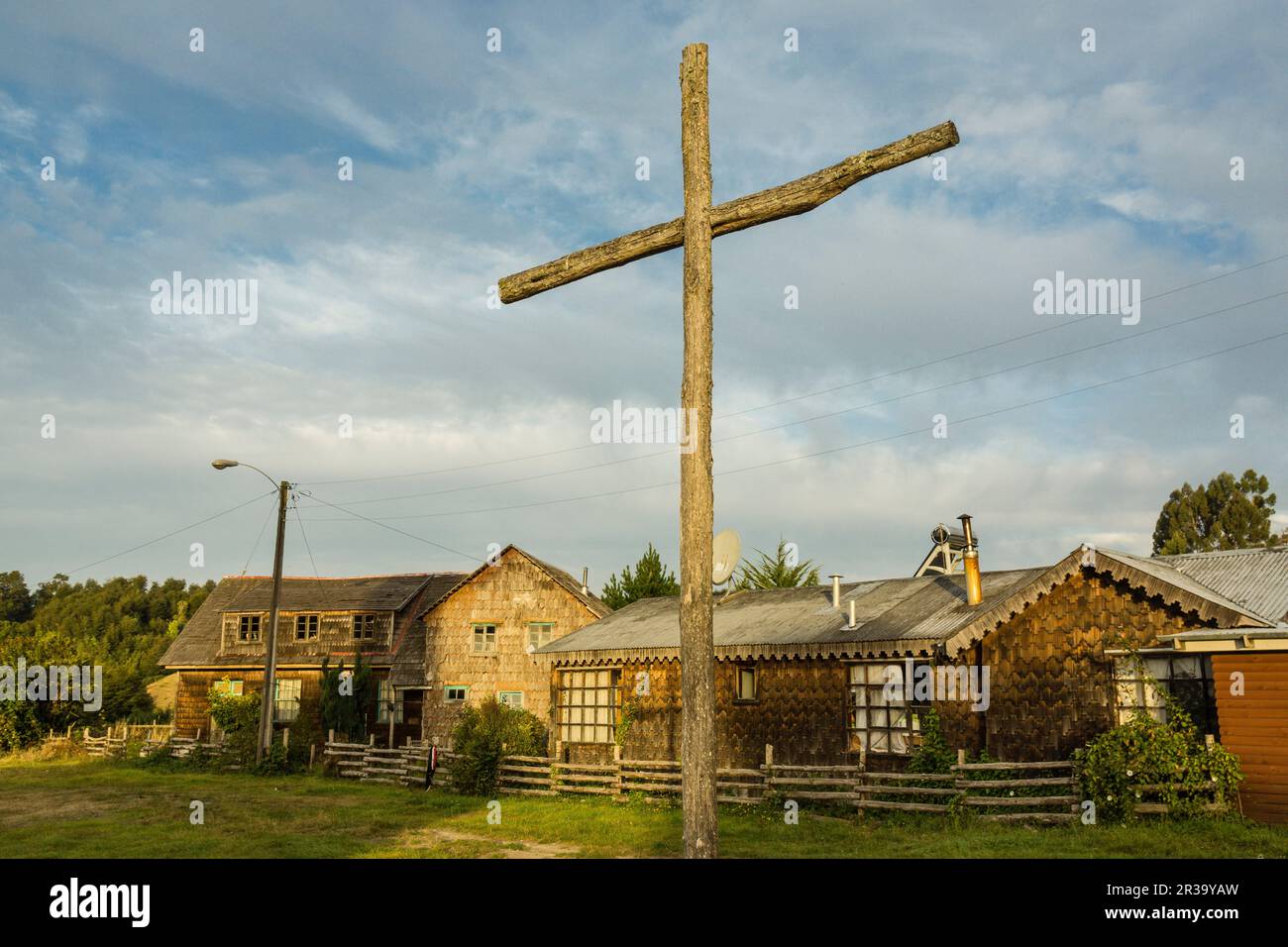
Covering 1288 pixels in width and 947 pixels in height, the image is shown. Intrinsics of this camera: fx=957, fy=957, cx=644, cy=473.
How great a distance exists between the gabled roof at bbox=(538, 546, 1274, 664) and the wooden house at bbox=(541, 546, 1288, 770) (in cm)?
4

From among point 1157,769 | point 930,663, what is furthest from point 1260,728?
point 930,663

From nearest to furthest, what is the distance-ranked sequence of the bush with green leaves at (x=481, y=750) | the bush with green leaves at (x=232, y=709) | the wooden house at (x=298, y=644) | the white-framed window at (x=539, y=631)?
the bush with green leaves at (x=481, y=750), the white-framed window at (x=539, y=631), the bush with green leaves at (x=232, y=709), the wooden house at (x=298, y=644)

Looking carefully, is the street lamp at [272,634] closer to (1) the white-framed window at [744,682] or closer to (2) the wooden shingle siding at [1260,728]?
(1) the white-framed window at [744,682]

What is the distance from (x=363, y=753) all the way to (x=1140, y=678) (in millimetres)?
21609

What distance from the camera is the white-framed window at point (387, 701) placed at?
3869 cm

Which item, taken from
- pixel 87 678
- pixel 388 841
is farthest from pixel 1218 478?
pixel 87 678

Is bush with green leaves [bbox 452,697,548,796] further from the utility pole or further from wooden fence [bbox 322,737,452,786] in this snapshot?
the utility pole

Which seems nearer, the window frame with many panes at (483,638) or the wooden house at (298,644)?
the window frame with many panes at (483,638)

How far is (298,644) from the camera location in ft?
135

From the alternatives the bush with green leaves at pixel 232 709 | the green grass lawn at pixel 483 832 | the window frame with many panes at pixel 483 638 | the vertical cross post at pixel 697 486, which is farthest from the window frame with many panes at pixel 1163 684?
the bush with green leaves at pixel 232 709

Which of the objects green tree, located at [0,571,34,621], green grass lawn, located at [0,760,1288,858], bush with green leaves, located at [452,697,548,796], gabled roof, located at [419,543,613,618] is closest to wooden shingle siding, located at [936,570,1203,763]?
green grass lawn, located at [0,760,1288,858]

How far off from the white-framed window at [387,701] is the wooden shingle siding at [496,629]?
66.8 inches
